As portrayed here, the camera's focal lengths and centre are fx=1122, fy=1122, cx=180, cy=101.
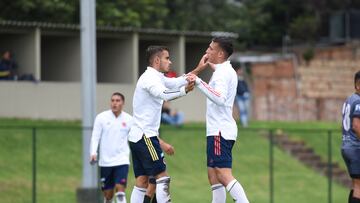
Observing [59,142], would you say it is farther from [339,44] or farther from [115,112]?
[339,44]

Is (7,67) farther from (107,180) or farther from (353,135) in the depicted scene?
(353,135)

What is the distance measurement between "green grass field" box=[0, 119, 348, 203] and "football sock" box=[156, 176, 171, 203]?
413 inches

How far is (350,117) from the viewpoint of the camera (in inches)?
623

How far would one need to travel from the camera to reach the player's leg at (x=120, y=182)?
19875 mm

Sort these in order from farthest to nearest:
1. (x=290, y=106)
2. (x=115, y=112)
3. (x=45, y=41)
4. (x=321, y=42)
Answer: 1. (x=321, y=42)
2. (x=290, y=106)
3. (x=45, y=41)
4. (x=115, y=112)

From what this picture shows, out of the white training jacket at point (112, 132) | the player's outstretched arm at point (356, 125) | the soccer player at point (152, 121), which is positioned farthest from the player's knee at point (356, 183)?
the white training jacket at point (112, 132)

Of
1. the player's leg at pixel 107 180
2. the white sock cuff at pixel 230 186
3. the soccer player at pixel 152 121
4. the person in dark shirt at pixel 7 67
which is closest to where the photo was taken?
the white sock cuff at pixel 230 186

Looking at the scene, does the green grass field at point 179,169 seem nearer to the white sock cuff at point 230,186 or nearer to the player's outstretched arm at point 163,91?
the player's outstretched arm at point 163,91

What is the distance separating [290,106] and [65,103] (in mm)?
14424

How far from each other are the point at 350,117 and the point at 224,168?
2.07 metres

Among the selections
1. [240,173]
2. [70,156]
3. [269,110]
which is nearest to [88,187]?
[70,156]

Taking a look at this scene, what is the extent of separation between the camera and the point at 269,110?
160 feet

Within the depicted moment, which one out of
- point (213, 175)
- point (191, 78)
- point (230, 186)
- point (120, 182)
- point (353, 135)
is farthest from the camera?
point (120, 182)

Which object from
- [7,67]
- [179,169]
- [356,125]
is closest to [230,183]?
[356,125]
